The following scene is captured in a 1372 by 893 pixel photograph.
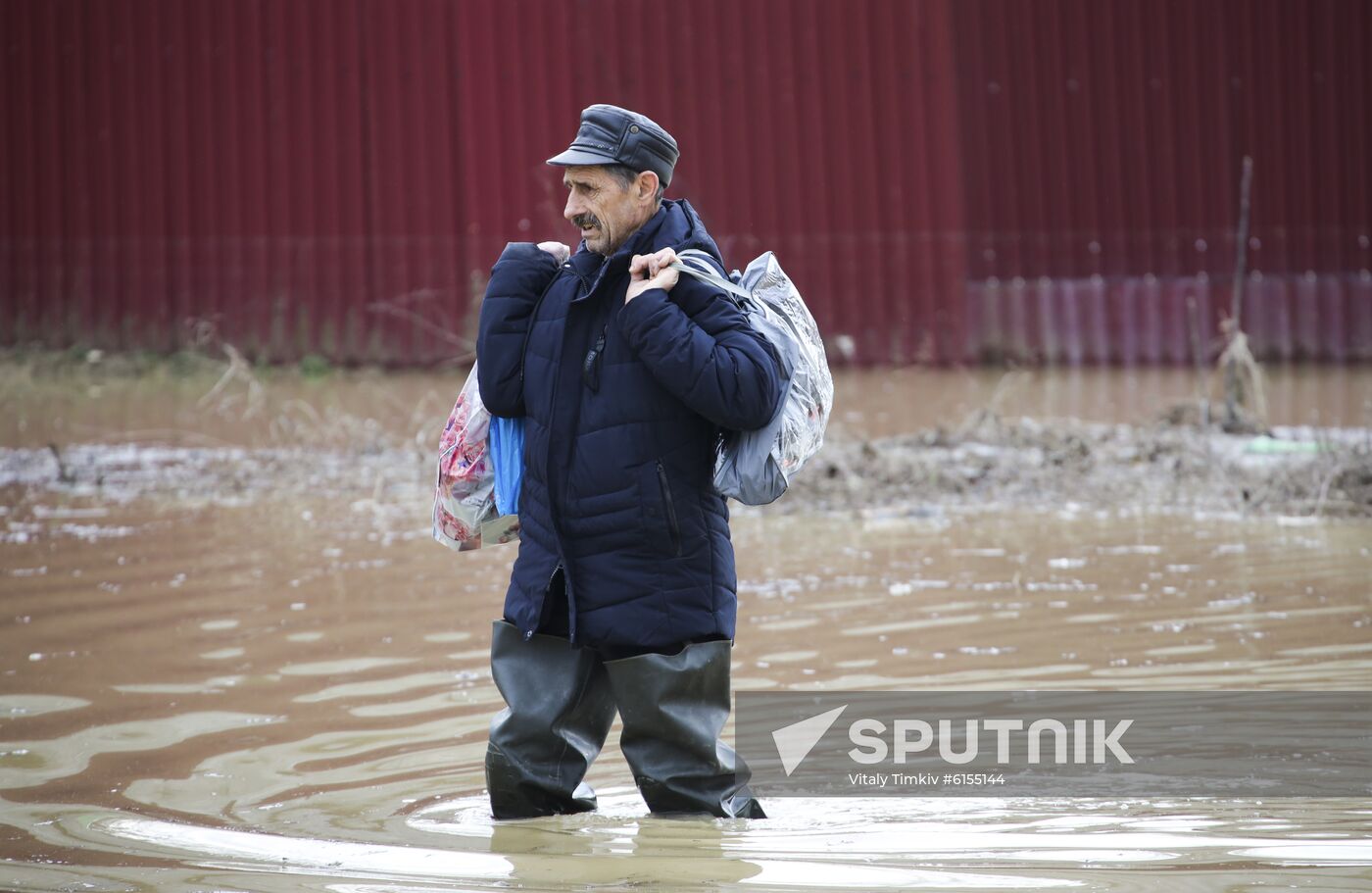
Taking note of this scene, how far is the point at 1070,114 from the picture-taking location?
15156 millimetres

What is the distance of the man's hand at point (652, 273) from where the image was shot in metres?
3.40

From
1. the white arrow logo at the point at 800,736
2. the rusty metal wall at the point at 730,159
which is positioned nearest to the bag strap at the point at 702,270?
the white arrow logo at the point at 800,736

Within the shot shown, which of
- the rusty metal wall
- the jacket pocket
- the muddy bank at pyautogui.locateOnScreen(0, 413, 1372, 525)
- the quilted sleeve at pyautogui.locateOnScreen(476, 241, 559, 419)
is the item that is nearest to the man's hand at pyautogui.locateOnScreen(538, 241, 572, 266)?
the quilted sleeve at pyautogui.locateOnScreen(476, 241, 559, 419)

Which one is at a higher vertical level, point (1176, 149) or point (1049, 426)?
point (1176, 149)

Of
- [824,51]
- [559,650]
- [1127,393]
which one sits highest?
[824,51]

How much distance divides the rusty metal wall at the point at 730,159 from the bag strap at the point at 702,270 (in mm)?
11155

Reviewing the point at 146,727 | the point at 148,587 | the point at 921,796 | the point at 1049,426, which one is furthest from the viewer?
the point at 1049,426

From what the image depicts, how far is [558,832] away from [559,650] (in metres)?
0.41

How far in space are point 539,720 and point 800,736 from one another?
1346 mm

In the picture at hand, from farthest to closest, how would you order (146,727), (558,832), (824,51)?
(824,51) → (146,727) → (558,832)

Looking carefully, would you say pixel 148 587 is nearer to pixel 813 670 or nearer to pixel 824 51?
pixel 813 670

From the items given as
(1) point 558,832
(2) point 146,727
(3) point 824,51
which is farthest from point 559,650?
(3) point 824,51

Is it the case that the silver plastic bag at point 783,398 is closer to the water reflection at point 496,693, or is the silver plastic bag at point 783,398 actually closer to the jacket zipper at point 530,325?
the jacket zipper at point 530,325

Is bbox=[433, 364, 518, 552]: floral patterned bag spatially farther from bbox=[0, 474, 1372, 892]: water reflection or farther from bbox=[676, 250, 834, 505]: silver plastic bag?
bbox=[0, 474, 1372, 892]: water reflection
